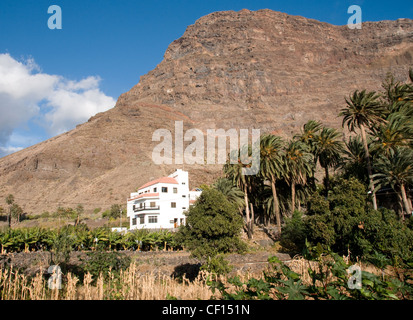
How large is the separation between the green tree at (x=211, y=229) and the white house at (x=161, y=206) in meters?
29.0

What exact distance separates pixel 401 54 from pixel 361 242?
719ft

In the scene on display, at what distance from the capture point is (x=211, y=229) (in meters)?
18.9

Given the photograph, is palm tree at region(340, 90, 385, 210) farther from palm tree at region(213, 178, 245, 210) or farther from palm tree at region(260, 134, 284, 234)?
palm tree at region(213, 178, 245, 210)

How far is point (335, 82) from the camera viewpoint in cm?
17475

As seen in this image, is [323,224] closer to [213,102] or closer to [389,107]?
[389,107]

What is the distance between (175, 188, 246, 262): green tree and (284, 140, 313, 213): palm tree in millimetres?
18627

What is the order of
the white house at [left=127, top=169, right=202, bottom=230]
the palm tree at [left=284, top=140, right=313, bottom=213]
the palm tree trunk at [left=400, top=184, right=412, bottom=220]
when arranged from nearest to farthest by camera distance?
the palm tree trunk at [left=400, top=184, right=412, bottom=220] < the palm tree at [left=284, top=140, right=313, bottom=213] < the white house at [left=127, top=169, right=202, bottom=230]

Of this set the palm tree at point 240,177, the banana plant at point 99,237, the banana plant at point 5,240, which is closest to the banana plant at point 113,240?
the banana plant at point 99,237

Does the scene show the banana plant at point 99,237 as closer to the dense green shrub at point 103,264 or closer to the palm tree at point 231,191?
the dense green shrub at point 103,264

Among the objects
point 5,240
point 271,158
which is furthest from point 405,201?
point 5,240

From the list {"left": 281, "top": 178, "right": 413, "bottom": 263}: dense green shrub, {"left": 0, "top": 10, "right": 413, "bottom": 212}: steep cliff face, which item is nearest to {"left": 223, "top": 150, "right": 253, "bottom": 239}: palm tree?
{"left": 281, "top": 178, "right": 413, "bottom": 263}: dense green shrub

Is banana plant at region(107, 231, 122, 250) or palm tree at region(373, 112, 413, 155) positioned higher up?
palm tree at region(373, 112, 413, 155)

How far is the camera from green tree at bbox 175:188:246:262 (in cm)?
1881
